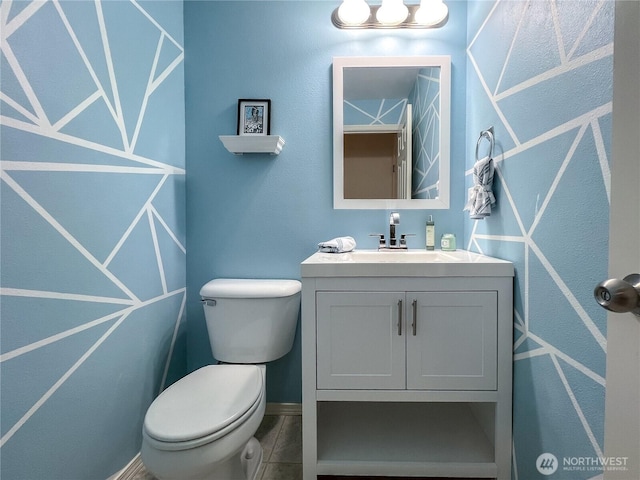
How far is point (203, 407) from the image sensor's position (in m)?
1.11

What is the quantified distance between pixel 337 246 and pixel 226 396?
32.0 inches

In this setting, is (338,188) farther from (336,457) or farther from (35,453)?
(35,453)

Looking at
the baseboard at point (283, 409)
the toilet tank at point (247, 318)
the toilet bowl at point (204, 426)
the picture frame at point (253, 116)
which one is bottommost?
the baseboard at point (283, 409)

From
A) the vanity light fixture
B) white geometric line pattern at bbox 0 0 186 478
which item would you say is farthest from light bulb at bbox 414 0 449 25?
white geometric line pattern at bbox 0 0 186 478

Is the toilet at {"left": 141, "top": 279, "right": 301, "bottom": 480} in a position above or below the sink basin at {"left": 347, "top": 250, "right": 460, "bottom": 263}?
below

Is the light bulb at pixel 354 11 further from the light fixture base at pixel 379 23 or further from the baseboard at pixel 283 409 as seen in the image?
the baseboard at pixel 283 409

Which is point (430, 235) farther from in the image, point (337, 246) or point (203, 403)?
point (203, 403)

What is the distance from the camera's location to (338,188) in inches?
69.9

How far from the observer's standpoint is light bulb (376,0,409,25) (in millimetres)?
1639

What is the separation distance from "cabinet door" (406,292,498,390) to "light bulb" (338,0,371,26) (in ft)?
4.62

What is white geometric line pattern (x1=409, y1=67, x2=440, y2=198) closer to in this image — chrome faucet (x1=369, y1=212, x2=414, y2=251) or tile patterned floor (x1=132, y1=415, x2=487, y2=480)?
chrome faucet (x1=369, y1=212, x2=414, y2=251)

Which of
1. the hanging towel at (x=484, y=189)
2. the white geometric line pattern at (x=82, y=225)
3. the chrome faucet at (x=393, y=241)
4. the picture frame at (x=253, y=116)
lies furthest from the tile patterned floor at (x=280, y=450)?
the picture frame at (x=253, y=116)

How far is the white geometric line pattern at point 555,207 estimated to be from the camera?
821 millimetres

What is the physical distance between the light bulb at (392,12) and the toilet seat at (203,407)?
71.0 inches
